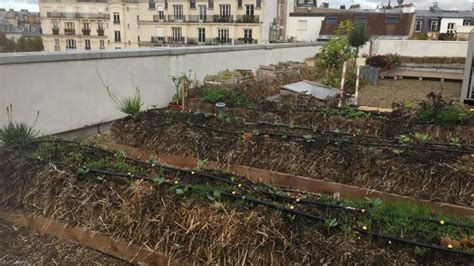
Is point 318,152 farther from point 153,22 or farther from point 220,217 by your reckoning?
point 153,22

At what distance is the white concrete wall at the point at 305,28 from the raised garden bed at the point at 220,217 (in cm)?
3702

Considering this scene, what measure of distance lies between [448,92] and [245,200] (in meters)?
12.3

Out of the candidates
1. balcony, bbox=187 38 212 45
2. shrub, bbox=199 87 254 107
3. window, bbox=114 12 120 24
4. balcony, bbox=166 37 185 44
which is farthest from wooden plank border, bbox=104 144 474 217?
window, bbox=114 12 120 24

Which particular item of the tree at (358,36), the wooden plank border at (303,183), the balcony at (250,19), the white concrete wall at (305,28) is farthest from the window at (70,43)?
the wooden plank border at (303,183)

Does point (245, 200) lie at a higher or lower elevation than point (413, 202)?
higher

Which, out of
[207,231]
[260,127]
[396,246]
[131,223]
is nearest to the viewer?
[396,246]

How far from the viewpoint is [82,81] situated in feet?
20.9

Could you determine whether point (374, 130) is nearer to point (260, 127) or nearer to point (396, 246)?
point (260, 127)

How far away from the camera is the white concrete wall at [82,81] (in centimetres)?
543

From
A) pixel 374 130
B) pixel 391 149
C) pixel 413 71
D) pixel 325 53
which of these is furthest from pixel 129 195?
pixel 413 71

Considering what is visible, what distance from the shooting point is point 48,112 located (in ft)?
19.4

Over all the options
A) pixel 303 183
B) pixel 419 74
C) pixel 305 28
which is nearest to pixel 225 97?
pixel 303 183

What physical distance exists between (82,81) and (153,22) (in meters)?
48.9

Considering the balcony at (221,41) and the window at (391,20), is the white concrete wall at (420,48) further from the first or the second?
the balcony at (221,41)
